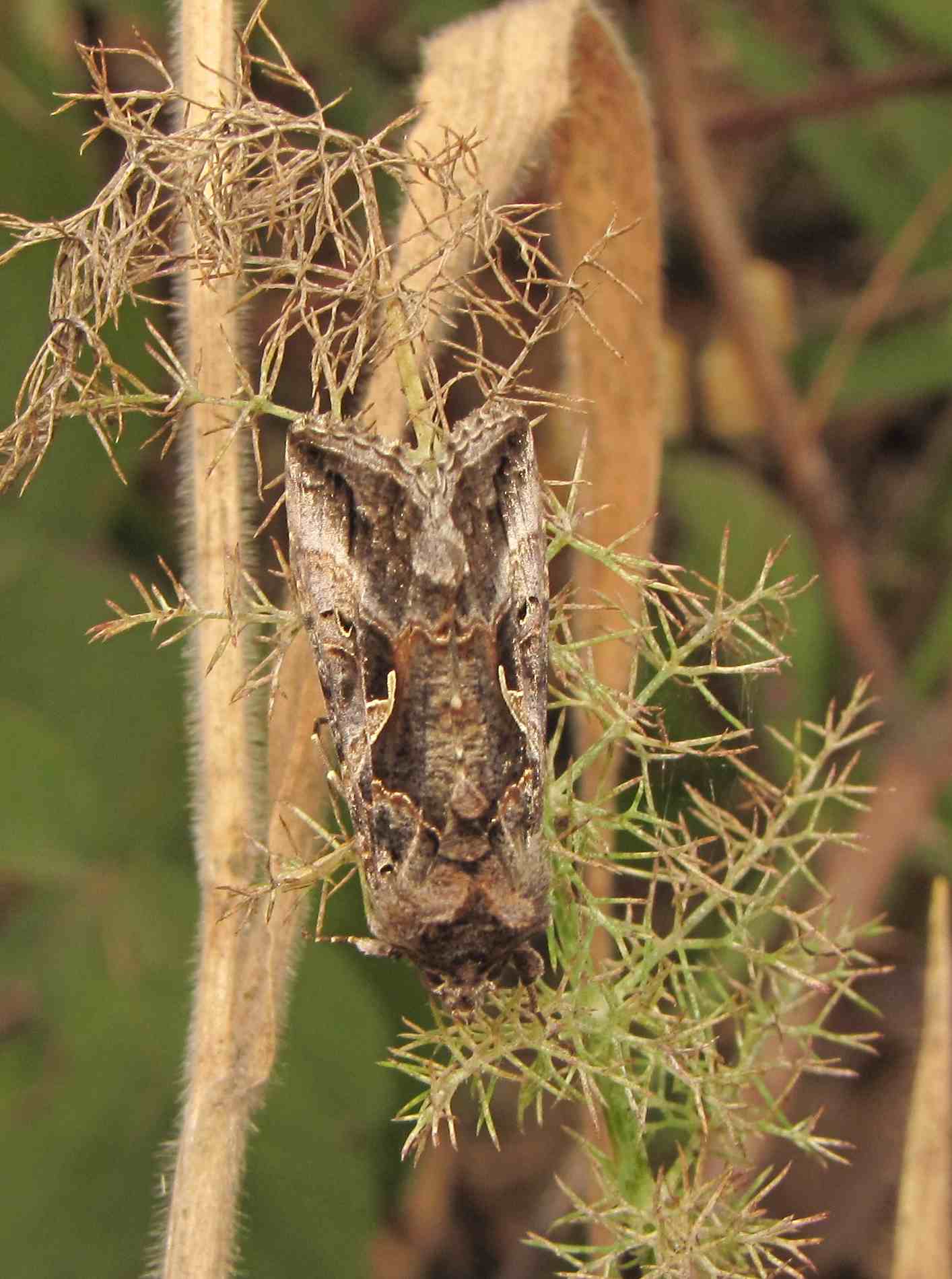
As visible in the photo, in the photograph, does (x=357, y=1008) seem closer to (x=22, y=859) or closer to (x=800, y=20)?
(x=22, y=859)

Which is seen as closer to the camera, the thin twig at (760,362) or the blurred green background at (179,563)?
the blurred green background at (179,563)

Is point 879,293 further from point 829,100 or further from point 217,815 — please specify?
point 217,815

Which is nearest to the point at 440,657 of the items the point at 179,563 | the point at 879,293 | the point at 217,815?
the point at 217,815

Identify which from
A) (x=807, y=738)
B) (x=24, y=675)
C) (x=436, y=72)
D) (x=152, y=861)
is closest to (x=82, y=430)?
(x=24, y=675)

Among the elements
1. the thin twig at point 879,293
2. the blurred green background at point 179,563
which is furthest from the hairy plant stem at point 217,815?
the thin twig at point 879,293

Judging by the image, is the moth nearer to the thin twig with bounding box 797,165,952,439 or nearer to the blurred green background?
the blurred green background

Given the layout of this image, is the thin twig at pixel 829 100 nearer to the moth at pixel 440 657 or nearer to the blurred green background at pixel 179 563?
the blurred green background at pixel 179 563

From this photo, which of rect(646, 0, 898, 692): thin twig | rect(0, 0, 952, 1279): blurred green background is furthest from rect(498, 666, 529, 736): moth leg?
rect(646, 0, 898, 692): thin twig
